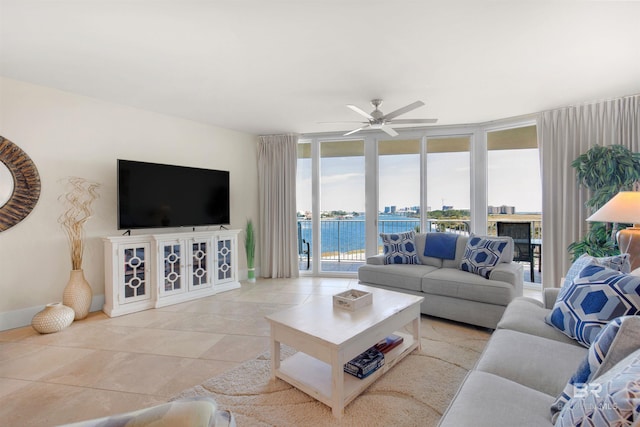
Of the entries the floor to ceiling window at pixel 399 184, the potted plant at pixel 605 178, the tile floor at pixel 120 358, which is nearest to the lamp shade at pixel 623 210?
the potted plant at pixel 605 178

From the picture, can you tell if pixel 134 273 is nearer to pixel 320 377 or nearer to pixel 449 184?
pixel 320 377

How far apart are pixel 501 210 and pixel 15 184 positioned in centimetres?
586

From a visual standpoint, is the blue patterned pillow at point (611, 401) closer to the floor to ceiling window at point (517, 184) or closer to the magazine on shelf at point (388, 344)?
the magazine on shelf at point (388, 344)

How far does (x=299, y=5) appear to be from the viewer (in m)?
1.83

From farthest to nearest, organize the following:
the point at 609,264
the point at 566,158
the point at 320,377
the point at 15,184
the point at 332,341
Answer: the point at 566,158 < the point at 15,184 < the point at 320,377 < the point at 609,264 < the point at 332,341

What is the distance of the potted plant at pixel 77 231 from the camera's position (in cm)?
310

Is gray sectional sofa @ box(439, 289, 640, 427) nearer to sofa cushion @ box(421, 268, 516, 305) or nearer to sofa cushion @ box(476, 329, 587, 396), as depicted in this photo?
sofa cushion @ box(476, 329, 587, 396)

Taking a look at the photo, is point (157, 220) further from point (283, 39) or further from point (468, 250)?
point (468, 250)

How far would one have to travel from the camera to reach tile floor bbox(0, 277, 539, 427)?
1.81 meters

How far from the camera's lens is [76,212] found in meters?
3.29

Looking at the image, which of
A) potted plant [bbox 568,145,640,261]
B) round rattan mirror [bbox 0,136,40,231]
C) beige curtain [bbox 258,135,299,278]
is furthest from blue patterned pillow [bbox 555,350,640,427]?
beige curtain [bbox 258,135,299,278]

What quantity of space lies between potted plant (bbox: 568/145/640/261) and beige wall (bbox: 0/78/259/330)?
508 centimetres

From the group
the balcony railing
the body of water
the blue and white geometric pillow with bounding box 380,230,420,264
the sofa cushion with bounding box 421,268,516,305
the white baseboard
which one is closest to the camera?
the sofa cushion with bounding box 421,268,516,305

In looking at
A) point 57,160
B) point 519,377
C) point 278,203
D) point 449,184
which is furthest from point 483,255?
point 57,160
